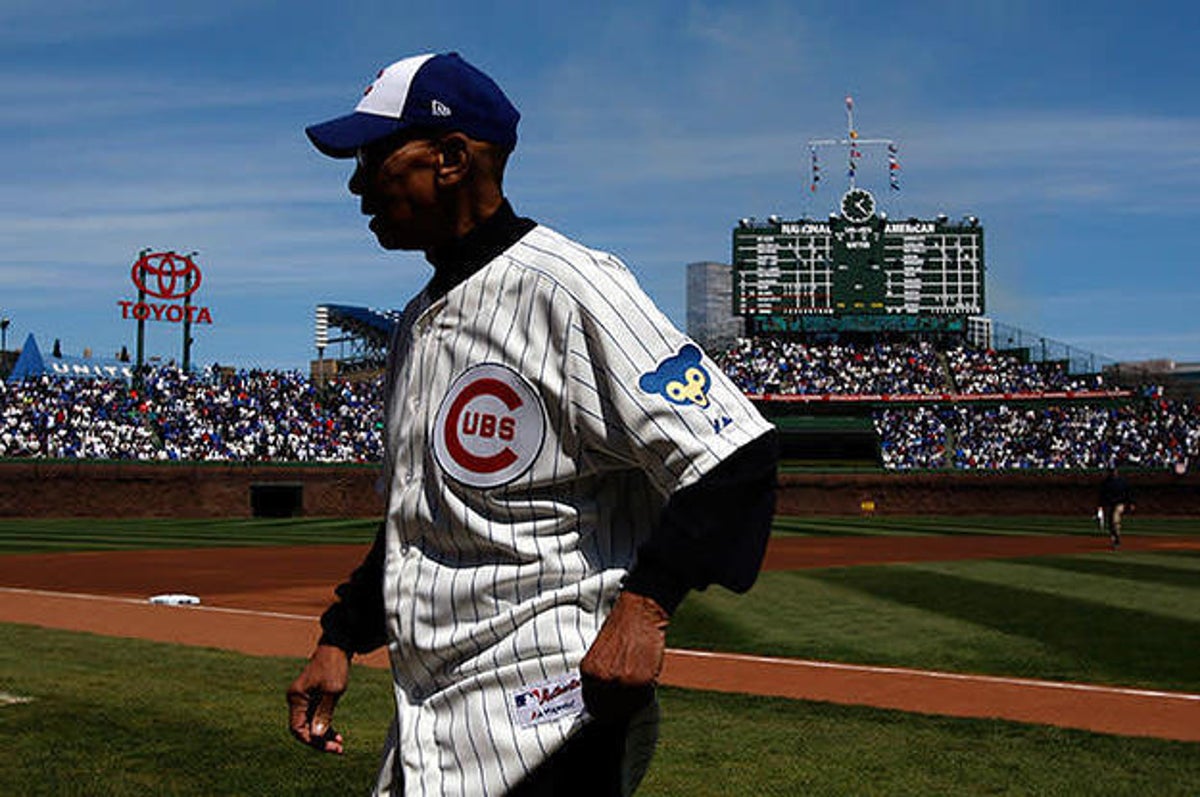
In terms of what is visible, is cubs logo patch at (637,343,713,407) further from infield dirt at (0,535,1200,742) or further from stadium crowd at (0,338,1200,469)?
stadium crowd at (0,338,1200,469)

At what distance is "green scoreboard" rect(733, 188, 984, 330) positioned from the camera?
57344 mm

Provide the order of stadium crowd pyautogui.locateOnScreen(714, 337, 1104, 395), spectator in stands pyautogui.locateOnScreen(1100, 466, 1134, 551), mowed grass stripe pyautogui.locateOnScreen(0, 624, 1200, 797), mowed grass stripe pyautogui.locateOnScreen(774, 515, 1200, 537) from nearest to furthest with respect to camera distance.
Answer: mowed grass stripe pyautogui.locateOnScreen(0, 624, 1200, 797) → spectator in stands pyautogui.locateOnScreen(1100, 466, 1134, 551) → mowed grass stripe pyautogui.locateOnScreen(774, 515, 1200, 537) → stadium crowd pyautogui.locateOnScreen(714, 337, 1104, 395)

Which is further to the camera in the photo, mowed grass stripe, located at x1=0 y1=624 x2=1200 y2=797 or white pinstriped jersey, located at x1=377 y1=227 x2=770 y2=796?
mowed grass stripe, located at x1=0 y1=624 x2=1200 y2=797

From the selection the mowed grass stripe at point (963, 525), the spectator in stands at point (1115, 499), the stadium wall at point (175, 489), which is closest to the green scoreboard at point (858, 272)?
the mowed grass stripe at point (963, 525)

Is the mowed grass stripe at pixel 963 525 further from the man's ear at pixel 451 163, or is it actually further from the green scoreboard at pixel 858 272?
the man's ear at pixel 451 163

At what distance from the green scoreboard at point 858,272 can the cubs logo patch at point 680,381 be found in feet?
183

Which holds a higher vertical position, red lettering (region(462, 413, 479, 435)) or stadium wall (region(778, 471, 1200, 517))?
red lettering (region(462, 413, 479, 435))

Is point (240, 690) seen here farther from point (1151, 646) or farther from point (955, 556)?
point (955, 556)

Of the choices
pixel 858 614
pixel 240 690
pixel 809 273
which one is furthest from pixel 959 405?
pixel 240 690

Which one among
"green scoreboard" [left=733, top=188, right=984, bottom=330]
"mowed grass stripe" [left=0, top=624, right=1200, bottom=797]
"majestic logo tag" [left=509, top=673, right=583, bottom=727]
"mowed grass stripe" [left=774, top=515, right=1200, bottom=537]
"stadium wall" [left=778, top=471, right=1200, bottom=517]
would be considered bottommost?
"mowed grass stripe" [left=774, top=515, right=1200, bottom=537]

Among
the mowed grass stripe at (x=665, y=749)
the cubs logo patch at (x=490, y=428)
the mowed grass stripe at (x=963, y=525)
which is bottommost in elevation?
the mowed grass stripe at (x=963, y=525)

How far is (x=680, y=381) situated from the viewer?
6.81 feet

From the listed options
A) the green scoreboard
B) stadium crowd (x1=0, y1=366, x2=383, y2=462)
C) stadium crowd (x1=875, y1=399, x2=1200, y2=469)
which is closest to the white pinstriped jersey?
stadium crowd (x1=0, y1=366, x2=383, y2=462)

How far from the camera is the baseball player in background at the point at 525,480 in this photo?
6.57 ft
